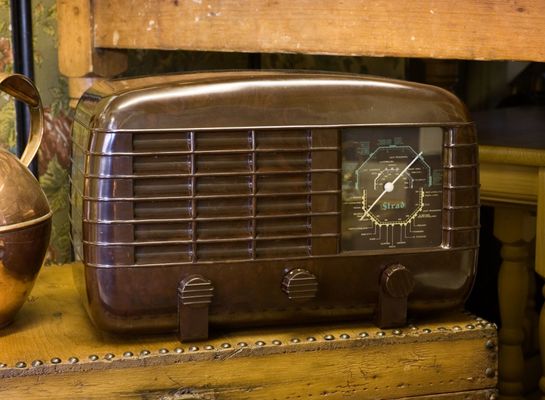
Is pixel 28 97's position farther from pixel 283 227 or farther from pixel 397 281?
pixel 397 281

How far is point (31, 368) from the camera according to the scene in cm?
109

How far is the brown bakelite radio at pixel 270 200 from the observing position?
113cm

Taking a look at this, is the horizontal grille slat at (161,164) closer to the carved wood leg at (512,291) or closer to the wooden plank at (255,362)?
the wooden plank at (255,362)

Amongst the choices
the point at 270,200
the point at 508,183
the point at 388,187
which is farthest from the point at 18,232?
the point at 508,183

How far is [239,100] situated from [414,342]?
0.39 m

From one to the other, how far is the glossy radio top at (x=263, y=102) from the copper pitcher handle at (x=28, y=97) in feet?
0.38

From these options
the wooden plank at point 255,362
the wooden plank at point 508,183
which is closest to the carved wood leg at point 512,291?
the wooden plank at point 508,183

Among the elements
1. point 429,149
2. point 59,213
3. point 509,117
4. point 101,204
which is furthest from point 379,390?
point 509,117

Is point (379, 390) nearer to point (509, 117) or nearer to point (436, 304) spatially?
point (436, 304)

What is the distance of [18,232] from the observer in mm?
1158

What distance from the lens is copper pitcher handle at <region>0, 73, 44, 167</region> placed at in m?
1.27

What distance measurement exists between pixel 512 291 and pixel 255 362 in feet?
3.07

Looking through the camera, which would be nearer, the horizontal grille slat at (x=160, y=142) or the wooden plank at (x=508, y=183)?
the horizontal grille slat at (x=160, y=142)

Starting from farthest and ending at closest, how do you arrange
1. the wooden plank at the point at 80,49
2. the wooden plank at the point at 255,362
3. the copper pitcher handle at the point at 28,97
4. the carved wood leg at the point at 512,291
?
the carved wood leg at the point at 512,291
the wooden plank at the point at 80,49
the copper pitcher handle at the point at 28,97
the wooden plank at the point at 255,362
